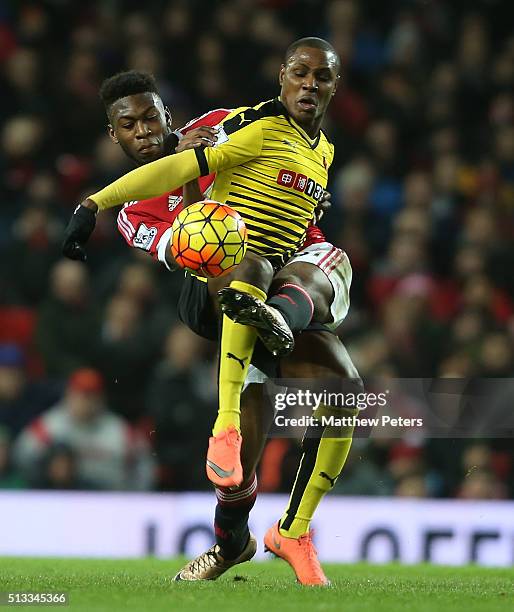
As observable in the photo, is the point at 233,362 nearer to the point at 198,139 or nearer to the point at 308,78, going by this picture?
the point at 198,139

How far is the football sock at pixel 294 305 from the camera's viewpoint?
15.7 feet

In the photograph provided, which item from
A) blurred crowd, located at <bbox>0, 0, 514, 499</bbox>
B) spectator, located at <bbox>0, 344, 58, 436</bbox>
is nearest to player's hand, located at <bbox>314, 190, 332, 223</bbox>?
blurred crowd, located at <bbox>0, 0, 514, 499</bbox>

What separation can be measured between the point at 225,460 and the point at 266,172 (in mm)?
1159

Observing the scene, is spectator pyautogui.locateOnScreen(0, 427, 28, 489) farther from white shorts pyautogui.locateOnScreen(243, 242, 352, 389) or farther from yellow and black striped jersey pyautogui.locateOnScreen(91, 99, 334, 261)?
yellow and black striped jersey pyautogui.locateOnScreen(91, 99, 334, 261)

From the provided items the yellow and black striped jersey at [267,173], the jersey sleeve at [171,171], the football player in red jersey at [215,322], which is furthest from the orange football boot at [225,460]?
the jersey sleeve at [171,171]

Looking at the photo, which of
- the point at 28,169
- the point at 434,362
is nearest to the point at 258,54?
the point at 28,169

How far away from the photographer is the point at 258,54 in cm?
999

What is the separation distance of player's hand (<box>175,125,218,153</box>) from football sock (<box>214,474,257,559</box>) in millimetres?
1287

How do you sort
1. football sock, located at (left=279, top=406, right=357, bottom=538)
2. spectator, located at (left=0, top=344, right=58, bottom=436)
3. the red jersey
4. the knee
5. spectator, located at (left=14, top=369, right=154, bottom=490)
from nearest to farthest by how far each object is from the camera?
the knee < football sock, located at (left=279, top=406, right=357, bottom=538) < the red jersey < spectator, located at (left=14, top=369, right=154, bottom=490) < spectator, located at (left=0, top=344, right=58, bottom=436)

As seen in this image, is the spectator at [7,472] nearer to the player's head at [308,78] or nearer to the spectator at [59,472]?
the spectator at [59,472]

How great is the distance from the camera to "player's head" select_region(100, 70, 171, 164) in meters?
5.32

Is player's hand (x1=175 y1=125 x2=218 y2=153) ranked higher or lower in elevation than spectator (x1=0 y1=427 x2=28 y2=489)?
higher

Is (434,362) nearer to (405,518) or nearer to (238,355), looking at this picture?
(405,518)

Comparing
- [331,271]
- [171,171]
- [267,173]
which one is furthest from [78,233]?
[331,271]
